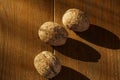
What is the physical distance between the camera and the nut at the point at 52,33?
1196 millimetres

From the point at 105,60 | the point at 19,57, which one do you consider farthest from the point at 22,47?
the point at 105,60

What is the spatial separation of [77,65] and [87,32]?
0.12 m

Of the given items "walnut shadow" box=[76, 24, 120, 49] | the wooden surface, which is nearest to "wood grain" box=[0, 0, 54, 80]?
the wooden surface

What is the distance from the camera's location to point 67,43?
4.08 ft

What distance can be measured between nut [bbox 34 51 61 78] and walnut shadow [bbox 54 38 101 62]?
0.06m

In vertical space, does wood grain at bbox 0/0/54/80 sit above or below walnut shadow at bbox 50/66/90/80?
above

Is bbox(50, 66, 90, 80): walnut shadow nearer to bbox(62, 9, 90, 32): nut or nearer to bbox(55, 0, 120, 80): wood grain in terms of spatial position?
bbox(55, 0, 120, 80): wood grain

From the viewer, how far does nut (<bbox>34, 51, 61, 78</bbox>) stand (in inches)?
46.3

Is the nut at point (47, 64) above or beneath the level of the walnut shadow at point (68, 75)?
above

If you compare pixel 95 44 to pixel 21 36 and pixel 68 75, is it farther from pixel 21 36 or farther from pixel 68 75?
pixel 21 36

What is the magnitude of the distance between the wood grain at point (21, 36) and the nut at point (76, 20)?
0.07 m

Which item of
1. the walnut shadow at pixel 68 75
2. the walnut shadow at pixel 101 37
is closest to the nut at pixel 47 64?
the walnut shadow at pixel 68 75

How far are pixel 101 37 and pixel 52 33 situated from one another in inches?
7.1

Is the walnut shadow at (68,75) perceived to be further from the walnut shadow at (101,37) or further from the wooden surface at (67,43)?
the walnut shadow at (101,37)
